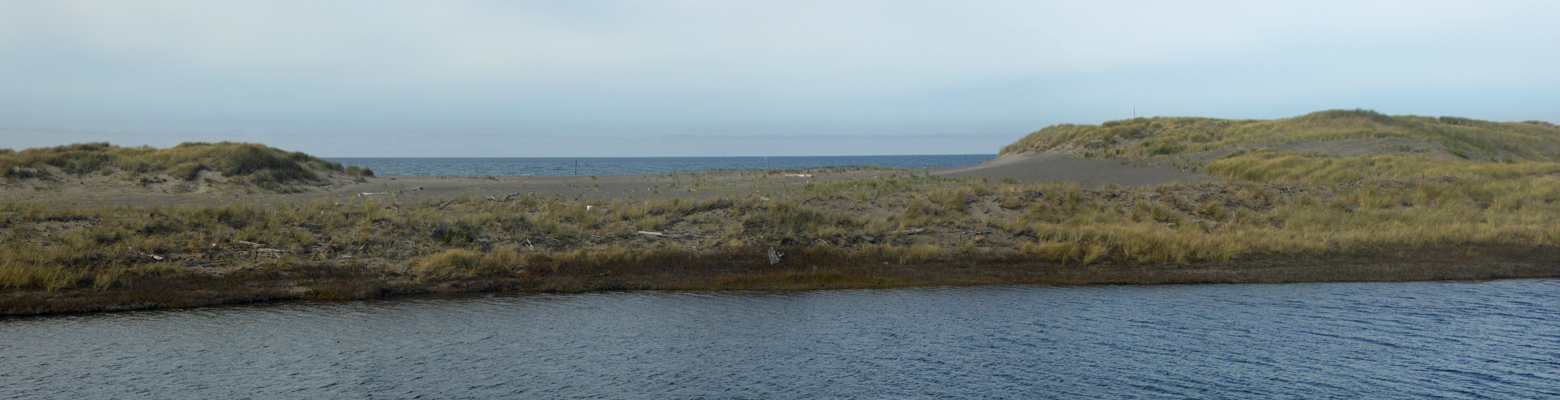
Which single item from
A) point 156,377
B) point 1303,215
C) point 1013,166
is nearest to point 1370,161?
point 1303,215

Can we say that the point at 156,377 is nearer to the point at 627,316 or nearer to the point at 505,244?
the point at 627,316

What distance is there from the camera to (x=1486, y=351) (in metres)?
11.1

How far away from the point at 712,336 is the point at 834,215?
383 inches

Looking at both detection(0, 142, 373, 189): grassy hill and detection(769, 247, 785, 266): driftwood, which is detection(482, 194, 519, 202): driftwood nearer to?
detection(0, 142, 373, 189): grassy hill

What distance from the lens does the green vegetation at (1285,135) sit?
136 feet

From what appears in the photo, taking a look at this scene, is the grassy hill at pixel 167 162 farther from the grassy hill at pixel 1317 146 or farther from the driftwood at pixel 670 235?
the grassy hill at pixel 1317 146

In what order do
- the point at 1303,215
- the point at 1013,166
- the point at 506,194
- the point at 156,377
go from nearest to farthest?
the point at 156,377 < the point at 1303,215 < the point at 506,194 < the point at 1013,166

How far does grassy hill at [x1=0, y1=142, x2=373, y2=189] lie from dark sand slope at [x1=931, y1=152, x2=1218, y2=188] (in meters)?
28.1

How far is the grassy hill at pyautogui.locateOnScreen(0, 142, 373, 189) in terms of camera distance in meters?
25.2

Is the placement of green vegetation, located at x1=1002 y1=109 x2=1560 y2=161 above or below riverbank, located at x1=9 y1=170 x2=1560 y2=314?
above

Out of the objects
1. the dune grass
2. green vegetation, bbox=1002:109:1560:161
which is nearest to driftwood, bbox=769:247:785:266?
the dune grass

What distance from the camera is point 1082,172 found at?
40.7 m

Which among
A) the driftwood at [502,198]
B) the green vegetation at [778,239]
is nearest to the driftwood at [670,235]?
the green vegetation at [778,239]

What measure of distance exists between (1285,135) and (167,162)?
1964 inches
